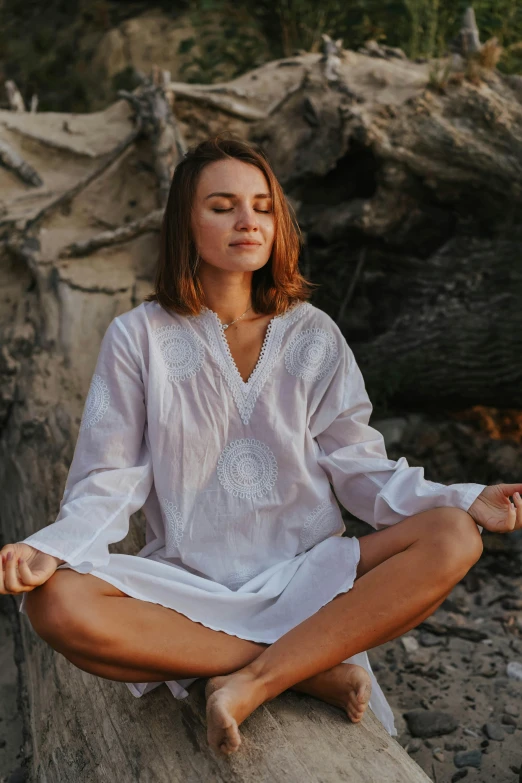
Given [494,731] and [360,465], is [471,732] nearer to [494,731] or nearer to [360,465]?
Result: [494,731]

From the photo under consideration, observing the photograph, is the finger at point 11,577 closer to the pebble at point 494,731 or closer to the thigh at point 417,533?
the thigh at point 417,533

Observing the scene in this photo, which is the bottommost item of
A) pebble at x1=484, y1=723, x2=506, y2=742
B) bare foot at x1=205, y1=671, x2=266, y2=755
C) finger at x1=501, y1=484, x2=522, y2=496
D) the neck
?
pebble at x1=484, y1=723, x2=506, y2=742

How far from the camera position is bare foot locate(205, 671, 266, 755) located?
178 centimetres

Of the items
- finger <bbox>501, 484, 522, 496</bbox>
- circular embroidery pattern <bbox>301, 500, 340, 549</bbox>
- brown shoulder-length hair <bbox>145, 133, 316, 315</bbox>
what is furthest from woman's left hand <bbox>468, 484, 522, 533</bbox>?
brown shoulder-length hair <bbox>145, 133, 316, 315</bbox>

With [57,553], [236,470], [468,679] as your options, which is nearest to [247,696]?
[57,553]

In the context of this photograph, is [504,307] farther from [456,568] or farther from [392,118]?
[456,568]

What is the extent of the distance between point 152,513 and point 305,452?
1.52ft

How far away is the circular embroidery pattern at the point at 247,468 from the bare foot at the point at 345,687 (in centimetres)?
52

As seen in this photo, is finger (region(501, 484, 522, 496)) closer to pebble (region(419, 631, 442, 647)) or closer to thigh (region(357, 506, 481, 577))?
thigh (region(357, 506, 481, 577))

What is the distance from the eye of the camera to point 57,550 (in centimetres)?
197

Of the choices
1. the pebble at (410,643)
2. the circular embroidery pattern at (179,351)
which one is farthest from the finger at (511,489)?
the pebble at (410,643)

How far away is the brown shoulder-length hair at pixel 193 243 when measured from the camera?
94.0 inches

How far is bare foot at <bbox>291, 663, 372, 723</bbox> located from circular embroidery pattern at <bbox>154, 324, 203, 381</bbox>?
872mm

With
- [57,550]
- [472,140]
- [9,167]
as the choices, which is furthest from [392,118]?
[57,550]
